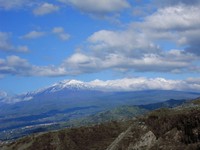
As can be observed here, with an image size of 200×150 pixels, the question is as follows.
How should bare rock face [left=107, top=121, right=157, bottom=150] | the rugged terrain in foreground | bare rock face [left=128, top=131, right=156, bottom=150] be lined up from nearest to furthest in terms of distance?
the rugged terrain in foreground → bare rock face [left=128, top=131, right=156, bottom=150] → bare rock face [left=107, top=121, right=157, bottom=150]

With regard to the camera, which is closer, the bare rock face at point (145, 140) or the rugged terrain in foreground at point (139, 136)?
the rugged terrain in foreground at point (139, 136)

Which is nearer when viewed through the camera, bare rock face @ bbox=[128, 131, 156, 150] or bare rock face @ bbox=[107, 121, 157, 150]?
bare rock face @ bbox=[128, 131, 156, 150]

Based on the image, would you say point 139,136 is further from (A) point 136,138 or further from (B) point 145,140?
(B) point 145,140

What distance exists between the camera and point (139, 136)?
121 m

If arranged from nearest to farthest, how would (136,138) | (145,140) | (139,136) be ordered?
(145,140) → (136,138) → (139,136)

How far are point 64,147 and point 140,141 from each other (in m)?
69.2

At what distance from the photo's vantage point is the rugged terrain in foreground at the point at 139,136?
97.9 metres

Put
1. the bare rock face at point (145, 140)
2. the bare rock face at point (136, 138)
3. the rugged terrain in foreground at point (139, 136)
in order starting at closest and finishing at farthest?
the rugged terrain in foreground at point (139, 136) → the bare rock face at point (145, 140) → the bare rock face at point (136, 138)

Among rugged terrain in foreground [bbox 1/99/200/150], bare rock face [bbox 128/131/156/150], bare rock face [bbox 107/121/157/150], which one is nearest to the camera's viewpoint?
rugged terrain in foreground [bbox 1/99/200/150]

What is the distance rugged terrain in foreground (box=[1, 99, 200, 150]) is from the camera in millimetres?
97938

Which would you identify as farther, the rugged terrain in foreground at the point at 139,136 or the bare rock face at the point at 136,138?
the bare rock face at the point at 136,138

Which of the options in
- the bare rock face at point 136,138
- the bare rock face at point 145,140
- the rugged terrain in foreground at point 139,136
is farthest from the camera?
the bare rock face at point 136,138

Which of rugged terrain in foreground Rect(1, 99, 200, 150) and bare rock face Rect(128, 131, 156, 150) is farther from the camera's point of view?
bare rock face Rect(128, 131, 156, 150)

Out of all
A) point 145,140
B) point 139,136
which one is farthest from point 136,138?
point 145,140
